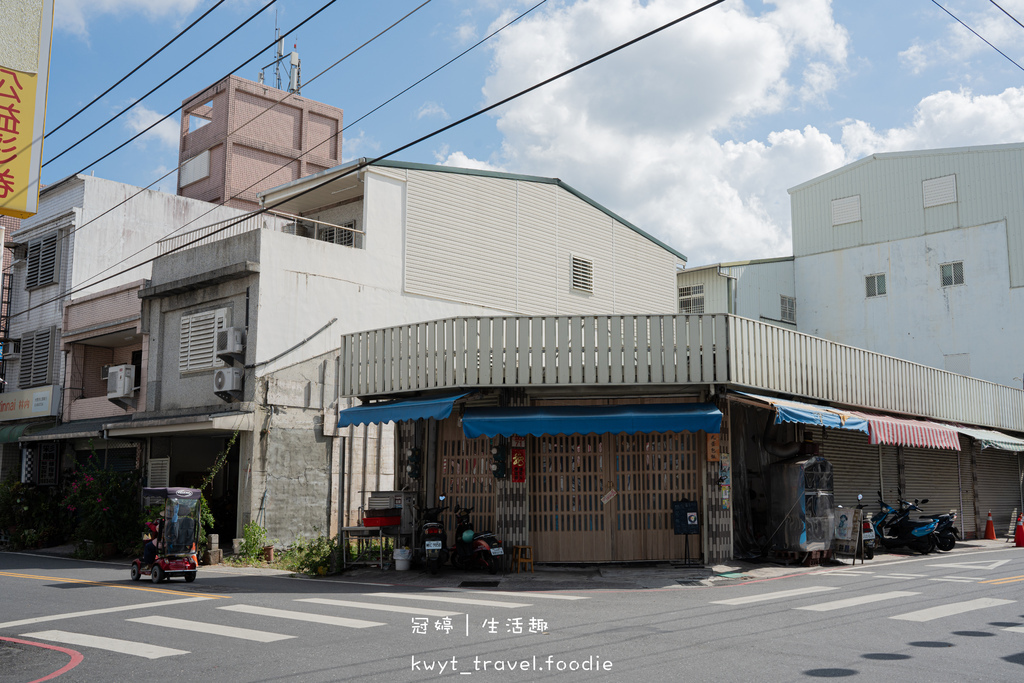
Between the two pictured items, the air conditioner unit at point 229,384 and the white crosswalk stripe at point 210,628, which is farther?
the air conditioner unit at point 229,384

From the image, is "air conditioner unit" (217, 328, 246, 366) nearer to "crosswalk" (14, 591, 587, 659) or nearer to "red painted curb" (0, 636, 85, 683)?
"crosswalk" (14, 591, 587, 659)

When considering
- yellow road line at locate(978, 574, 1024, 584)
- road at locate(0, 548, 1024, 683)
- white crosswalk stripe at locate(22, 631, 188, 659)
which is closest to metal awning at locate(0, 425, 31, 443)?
road at locate(0, 548, 1024, 683)

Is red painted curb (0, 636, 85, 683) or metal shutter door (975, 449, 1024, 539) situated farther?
metal shutter door (975, 449, 1024, 539)

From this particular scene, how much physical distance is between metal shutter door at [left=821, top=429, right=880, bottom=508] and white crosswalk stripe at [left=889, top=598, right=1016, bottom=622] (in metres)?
8.90

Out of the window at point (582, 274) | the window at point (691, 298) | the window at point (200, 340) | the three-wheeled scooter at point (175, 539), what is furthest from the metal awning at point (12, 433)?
the window at point (691, 298)

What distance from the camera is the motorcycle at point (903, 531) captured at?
20.5 m

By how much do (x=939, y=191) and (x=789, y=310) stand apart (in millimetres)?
7759

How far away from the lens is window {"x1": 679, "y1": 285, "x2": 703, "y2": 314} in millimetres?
37000

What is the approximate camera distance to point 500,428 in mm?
16109

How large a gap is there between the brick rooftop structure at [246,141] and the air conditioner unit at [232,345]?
673 inches

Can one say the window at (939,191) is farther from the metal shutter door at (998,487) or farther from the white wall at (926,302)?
the metal shutter door at (998,487)

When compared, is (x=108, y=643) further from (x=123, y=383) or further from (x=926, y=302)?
(x=926, y=302)

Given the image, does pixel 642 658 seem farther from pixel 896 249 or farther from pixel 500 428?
pixel 896 249

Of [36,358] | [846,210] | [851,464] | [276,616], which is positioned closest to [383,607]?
[276,616]
